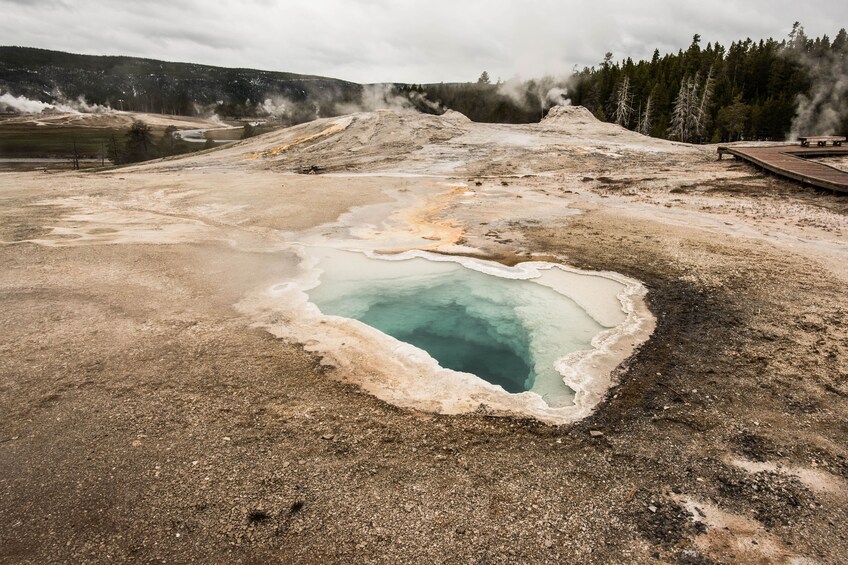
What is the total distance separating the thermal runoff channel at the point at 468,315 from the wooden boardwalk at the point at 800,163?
12.9 metres

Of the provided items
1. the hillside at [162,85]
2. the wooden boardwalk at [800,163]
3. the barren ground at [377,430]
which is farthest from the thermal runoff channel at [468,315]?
the hillside at [162,85]

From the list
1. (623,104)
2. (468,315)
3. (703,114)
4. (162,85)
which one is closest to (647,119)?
(623,104)

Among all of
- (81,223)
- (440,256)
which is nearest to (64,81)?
(81,223)

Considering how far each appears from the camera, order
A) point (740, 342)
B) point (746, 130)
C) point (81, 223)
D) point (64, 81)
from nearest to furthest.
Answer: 1. point (740, 342)
2. point (81, 223)
3. point (746, 130)
4. point (64, 81)

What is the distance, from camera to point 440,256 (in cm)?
986

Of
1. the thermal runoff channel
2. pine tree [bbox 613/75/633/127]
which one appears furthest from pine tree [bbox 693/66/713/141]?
the thermal runoff channel

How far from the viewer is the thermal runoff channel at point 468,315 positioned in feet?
20.4

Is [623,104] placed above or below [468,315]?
above

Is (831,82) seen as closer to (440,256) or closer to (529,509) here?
(440,256)

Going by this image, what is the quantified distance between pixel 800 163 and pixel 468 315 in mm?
18341

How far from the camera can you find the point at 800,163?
1792 cm

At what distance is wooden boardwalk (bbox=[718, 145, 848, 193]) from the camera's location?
48.1ft

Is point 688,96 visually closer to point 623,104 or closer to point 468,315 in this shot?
point 623,104

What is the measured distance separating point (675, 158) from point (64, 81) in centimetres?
14002
